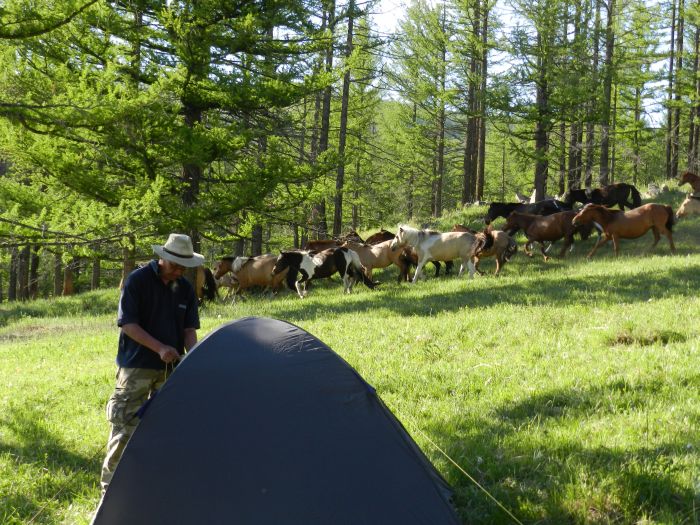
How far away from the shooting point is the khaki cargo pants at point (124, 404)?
5.13 metres

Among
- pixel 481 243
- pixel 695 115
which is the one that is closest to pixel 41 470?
pixel 481 243

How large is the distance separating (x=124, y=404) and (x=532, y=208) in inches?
740

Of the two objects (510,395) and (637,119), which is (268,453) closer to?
(510,395)

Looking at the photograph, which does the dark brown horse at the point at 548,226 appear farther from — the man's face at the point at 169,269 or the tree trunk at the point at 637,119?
the tree trunk at the point at 637,119

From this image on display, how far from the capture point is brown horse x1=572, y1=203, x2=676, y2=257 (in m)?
17.6

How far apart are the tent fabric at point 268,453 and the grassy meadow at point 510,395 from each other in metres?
0.74

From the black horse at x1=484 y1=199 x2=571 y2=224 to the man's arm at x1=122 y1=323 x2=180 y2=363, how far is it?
18.0m

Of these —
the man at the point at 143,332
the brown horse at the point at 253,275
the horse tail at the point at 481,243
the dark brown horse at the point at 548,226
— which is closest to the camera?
the man at the point at 143,332

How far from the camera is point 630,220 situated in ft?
58.4

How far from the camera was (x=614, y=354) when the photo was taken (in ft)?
25.2

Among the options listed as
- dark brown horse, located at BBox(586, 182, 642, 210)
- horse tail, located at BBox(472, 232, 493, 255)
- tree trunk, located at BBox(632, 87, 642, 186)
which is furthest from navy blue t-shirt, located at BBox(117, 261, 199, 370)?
tree trunk, located at BBox(632, 87, 642, 186)

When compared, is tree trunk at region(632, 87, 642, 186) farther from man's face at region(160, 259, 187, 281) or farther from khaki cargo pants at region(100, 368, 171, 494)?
khaki cargo pants at region(100, 368, 171, 494)

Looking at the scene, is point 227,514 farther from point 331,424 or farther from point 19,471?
point 19,471

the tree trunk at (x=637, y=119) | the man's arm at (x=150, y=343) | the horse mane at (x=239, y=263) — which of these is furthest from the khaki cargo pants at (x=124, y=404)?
the tree trunk at (x=637, y=119)
